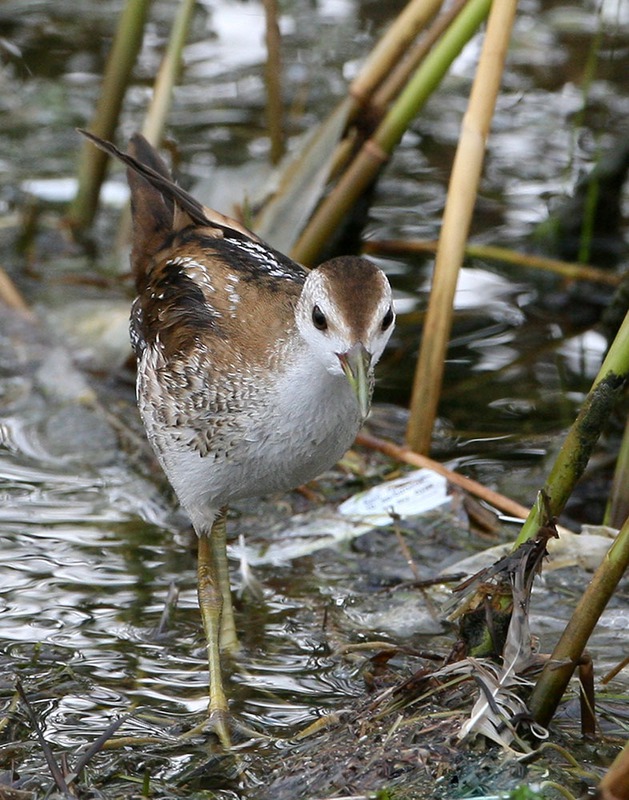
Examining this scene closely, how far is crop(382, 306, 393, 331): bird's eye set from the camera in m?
3.34

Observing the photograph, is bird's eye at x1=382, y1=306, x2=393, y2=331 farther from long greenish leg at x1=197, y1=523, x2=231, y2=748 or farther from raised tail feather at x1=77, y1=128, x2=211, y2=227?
raised tail feather at x1=77, y1=128, x2=211, y2=227

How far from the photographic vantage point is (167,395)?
154 inches

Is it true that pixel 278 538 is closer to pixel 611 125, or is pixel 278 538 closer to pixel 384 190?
pixel 384 190

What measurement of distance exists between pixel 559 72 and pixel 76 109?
3.26 m

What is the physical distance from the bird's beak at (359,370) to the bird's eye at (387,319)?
11cm

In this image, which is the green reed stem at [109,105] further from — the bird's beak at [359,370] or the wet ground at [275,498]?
the bird's beak at [359,370]

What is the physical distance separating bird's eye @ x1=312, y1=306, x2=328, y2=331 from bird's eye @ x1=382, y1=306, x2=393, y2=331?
149mm

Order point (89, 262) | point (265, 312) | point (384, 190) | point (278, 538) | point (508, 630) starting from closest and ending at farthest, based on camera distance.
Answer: point (508, 630) → point (265, 312) → point (278, 538) → point (89, 262) → point (384, 190)

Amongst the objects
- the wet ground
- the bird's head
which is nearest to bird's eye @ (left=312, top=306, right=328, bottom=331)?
the bird's head

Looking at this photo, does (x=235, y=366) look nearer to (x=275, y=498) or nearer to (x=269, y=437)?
(x=269, y=437)

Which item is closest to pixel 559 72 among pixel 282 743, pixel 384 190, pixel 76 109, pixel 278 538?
pixel 384 190

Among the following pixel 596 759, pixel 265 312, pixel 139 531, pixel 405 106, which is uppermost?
pixel 405 106

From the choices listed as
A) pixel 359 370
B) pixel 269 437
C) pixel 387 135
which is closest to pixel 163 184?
pixel 269 437

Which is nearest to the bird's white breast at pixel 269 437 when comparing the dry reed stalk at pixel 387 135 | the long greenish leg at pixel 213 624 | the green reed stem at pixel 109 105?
the long greenish leg at pixel 213 624
